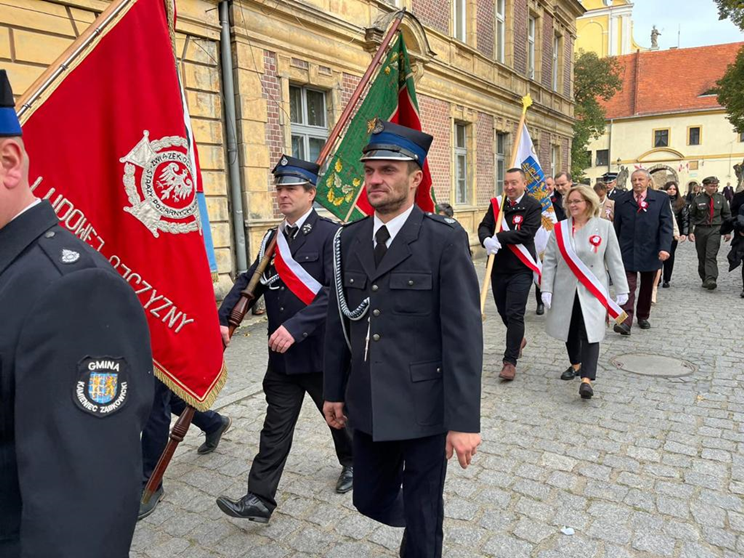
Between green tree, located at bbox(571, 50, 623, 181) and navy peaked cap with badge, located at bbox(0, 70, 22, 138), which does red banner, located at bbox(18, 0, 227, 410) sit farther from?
green tree, located at bbox(571, 50, 623, 181)

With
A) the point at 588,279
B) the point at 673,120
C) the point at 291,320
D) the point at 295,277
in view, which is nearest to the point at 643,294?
the point at 588,279

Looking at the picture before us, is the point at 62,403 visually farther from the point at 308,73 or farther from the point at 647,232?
the point at 308,73

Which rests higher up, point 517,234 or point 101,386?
point 517,234

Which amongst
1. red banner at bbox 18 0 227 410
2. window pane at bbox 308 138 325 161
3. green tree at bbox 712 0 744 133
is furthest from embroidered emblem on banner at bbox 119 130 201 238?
green tree at bbox 712 0 744 133

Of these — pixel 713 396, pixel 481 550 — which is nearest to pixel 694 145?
pixel 713 396

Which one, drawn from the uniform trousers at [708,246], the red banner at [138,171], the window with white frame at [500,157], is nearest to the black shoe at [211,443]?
the red banner at [138,171]

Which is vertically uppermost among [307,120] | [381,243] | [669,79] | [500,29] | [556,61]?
[669,79]

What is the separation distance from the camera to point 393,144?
7.54 feet

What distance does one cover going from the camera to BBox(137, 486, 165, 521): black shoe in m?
3.22

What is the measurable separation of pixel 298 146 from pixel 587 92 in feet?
96.9

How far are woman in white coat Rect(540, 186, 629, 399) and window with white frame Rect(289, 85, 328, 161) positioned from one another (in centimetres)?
567

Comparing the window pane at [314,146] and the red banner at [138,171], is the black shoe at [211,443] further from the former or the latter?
the window pane at [314,146]

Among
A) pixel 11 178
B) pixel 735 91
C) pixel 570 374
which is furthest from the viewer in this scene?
pixel 735 91

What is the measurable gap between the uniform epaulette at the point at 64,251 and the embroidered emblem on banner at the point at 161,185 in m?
1.41
